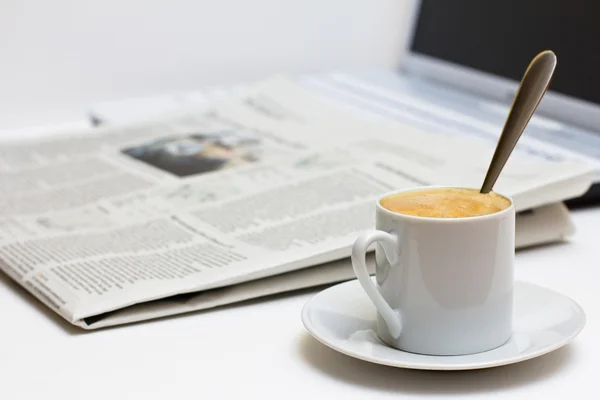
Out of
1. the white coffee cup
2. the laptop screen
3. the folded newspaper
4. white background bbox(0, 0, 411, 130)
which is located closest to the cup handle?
the white coffee cup

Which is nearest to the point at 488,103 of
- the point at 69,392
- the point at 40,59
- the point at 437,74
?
the point at 437,74

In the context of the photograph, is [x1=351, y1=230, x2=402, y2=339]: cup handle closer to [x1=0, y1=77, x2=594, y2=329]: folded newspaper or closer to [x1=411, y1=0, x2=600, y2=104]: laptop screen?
[x1=0, y1=77, x2=594, y2=329]: folded newspaper

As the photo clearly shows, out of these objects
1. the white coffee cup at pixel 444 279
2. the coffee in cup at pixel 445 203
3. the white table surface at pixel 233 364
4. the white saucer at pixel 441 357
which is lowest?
the white table surface at pixel 233 364

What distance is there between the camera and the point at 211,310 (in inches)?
21.9

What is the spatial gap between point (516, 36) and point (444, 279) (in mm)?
672

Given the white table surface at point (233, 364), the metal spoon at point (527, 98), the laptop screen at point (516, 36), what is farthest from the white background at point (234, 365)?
the laptop screen at point (516, 36)

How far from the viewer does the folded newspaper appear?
564 millimetres

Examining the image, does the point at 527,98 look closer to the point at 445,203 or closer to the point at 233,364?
the point at 445,203

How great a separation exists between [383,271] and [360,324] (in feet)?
0.15

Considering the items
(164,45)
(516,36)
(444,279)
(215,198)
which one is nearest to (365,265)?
(444,279)

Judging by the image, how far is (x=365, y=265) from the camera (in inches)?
17.5

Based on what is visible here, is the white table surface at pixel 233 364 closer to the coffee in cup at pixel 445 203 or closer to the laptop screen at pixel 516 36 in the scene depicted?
the coffee in cup at pixel 445 203

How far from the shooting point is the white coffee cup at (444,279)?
0.44m

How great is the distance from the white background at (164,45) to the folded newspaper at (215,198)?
0.78ft
